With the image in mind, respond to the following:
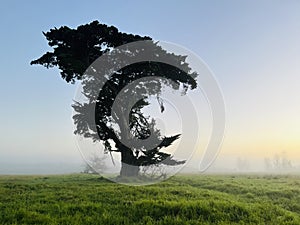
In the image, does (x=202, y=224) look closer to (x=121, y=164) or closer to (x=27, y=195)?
(x=27, y=195)

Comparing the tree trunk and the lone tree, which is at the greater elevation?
the lone tree

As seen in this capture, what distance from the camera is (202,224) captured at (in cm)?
1015

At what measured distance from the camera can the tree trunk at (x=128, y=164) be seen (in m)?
29.5

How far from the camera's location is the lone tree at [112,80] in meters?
28.3

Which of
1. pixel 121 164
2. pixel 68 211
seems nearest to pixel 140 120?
pixel 121 164

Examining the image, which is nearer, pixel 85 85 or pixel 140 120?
pixel 85 85

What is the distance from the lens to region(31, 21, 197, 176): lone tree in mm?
28297

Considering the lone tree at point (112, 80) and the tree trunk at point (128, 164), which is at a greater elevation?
the lone tree at point (112, 80)

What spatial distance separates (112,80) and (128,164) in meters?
8.15

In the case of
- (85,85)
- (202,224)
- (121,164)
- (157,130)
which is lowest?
(202,224)

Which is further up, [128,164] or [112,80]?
[112,80]

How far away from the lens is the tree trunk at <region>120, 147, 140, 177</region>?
29509mm

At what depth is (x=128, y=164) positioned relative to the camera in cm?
2966

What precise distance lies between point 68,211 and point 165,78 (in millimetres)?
20234
